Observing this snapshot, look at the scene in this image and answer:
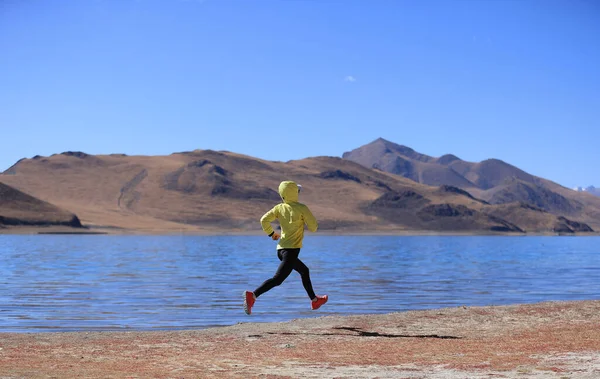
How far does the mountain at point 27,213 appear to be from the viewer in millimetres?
175000

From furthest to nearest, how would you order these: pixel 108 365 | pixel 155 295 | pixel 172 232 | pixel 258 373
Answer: pixel 172 232 < pixel 155 295 < pixel 108 365 < pixel 258 373

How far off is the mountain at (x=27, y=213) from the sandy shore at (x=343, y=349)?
169601mm

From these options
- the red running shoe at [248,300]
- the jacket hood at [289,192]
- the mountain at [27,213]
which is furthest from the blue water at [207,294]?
the mountain at [27,213]

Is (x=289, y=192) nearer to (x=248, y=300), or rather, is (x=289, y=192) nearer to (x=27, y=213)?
(x=248, y=300)

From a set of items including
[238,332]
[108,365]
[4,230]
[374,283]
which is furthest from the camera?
[4,230]

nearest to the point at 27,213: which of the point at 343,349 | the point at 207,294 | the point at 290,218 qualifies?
the point at 207,294

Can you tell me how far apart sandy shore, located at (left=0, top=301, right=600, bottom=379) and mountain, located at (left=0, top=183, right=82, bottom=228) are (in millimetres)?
169601

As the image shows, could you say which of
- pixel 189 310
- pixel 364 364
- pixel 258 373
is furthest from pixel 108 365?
pixel 189 310

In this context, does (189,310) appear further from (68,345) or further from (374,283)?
(374,283)

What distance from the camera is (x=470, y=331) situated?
12359mm

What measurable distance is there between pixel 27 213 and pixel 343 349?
182 metres

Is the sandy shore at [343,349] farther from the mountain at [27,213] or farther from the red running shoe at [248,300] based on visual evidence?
the mountain at [27,213]

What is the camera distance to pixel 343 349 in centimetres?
1040

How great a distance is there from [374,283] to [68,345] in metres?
21.4
